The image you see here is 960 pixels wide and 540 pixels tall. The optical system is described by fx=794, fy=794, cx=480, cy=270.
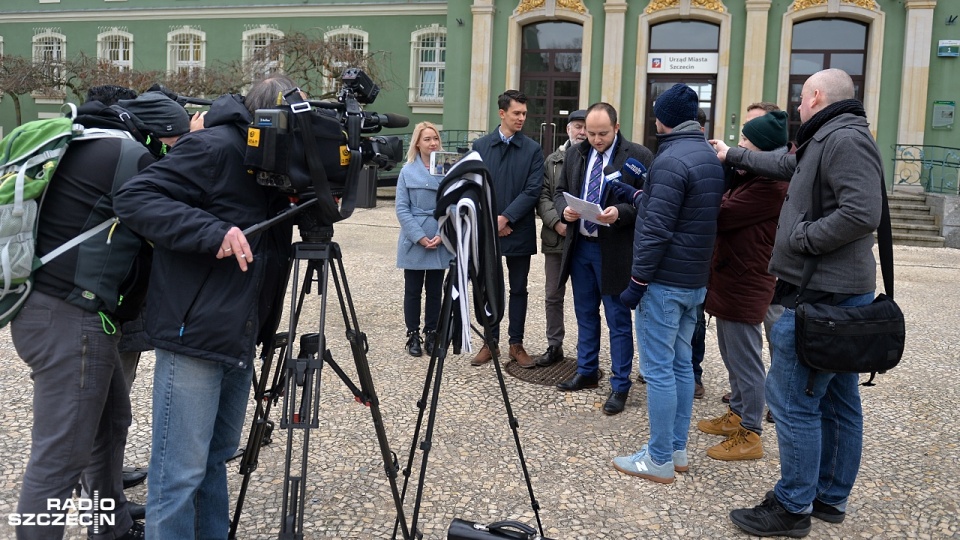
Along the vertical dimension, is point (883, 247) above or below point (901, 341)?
above

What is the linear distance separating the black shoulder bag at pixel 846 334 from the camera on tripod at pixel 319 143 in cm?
187

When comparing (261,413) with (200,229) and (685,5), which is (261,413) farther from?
(685,5)

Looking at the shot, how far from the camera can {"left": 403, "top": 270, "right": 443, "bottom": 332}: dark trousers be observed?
6.25 meters

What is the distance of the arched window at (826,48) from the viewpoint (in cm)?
1816

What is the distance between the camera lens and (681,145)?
409 centimetres

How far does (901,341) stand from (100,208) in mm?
3315

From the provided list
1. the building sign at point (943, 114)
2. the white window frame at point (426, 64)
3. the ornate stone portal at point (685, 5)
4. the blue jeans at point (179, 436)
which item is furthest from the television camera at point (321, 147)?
the white window frame at point (426, 64)

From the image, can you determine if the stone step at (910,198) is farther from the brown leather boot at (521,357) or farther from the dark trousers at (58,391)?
the dark trousers at (58,391)

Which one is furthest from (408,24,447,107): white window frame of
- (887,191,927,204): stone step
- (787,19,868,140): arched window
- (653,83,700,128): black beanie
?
(653,83,700,128): black beanie

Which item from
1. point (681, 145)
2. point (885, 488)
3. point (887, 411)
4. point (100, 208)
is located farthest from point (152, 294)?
point (887, 411)

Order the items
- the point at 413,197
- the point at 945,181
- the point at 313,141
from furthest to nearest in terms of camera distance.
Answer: the point at 945,181
the point at 413,197
the point at 313,141

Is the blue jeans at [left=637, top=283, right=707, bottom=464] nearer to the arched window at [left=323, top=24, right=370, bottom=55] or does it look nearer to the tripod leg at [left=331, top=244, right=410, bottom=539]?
the tripod leg at [left=331, top=244, right=410, bottom=539]

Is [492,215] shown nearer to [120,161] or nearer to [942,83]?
[120,161]

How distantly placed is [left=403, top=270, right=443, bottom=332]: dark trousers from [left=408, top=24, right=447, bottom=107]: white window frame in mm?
16828
